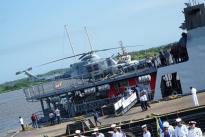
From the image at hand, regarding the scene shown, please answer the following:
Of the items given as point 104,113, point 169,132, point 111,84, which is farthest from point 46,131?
point 169,132

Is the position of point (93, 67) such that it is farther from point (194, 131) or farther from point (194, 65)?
point (194, 131)

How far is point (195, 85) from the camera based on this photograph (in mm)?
36062

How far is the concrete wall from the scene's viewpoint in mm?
35875

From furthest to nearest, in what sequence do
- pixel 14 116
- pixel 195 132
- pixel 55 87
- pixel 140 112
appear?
1. pixel 14 116
2. pixel 55 87
3. pixel 140 112
4. pixel 195 132

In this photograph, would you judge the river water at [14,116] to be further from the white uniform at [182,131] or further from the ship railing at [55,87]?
the white uniform at [182,131]

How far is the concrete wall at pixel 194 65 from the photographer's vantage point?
3588cm

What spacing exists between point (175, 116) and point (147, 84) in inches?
670

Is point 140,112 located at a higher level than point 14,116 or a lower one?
higher

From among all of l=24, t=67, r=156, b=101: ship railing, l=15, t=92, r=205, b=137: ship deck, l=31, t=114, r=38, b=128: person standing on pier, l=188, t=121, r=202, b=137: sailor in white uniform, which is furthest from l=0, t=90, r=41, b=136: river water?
l=188, t=121, r=202, b=137: sailor in white uniform

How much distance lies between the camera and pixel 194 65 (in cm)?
3609

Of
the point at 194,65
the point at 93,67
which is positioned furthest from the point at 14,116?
the point at 194,65

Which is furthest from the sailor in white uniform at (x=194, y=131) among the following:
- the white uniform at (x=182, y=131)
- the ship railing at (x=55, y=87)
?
the ship railing at (x=55, y=87)

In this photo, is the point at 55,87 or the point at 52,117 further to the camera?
the point at 55,87

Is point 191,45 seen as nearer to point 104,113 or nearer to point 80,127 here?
point 104,113
